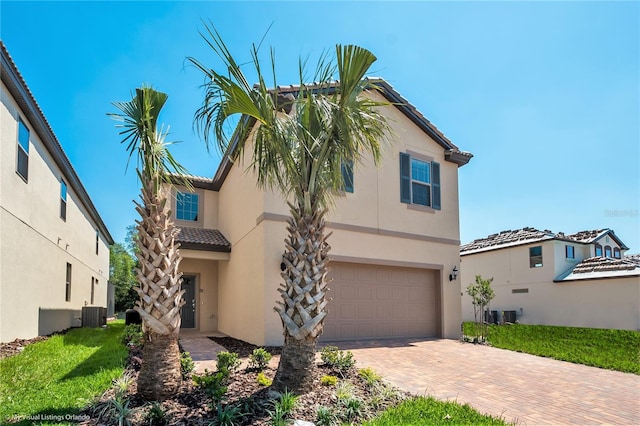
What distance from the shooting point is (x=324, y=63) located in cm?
584

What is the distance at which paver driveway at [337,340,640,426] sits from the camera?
5938 mm

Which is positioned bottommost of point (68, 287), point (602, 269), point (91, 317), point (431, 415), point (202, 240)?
point (91, 317)

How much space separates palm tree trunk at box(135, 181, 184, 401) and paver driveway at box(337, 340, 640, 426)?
12.6 feet

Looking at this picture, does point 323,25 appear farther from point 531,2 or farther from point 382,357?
point 382,357

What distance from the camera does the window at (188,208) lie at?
16312 millimetres

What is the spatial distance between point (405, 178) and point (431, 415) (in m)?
9.26

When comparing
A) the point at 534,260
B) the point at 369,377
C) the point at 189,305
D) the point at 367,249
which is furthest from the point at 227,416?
the point at 534,260

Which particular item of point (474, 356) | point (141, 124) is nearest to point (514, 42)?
point (474, 356)

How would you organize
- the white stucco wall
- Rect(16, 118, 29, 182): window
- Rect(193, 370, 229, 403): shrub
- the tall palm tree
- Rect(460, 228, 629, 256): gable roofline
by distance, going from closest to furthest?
1. Rect(193, 370, 229, 403): shrub
2. the tall palm tree
3. the white stucco wall
4. Rect(16, 118, 29, 182): window
5. Rect(460, 228, 629, 256): gable roofline

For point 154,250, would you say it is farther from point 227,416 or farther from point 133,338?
point 133,338

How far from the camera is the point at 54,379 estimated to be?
21.6 feet

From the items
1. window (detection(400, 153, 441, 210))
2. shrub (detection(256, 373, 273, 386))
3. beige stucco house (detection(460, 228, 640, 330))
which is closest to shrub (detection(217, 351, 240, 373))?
shrub (detection(256, 373, 273, 386))

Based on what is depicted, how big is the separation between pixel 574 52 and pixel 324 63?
7.84m

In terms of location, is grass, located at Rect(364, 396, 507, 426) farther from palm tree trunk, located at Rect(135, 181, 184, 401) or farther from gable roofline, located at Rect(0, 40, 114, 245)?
gable roofline, located at Rect(0, 40, 114, 245)
